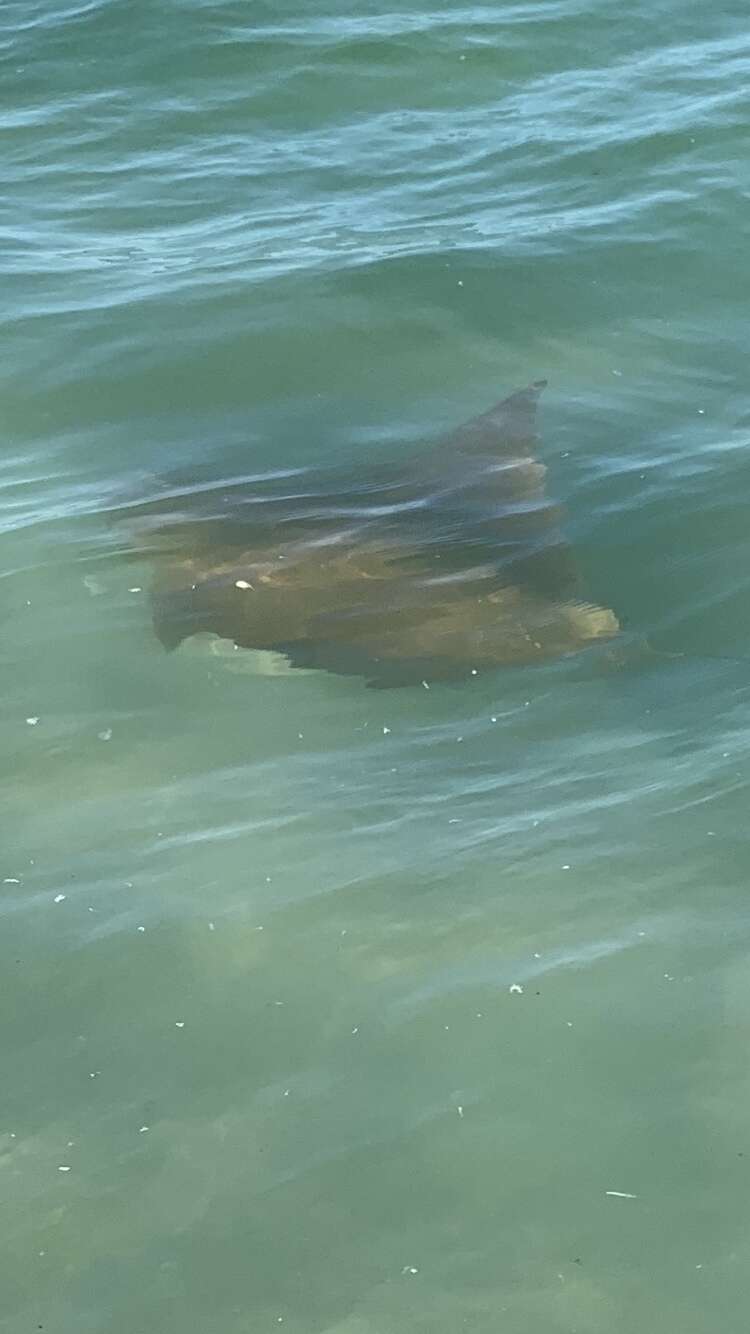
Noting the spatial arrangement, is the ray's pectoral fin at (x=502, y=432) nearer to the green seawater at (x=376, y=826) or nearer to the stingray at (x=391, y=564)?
the stingray at (x=391, y=564)

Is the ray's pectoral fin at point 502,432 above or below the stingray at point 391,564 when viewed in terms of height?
above

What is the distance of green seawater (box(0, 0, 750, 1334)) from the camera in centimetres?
390

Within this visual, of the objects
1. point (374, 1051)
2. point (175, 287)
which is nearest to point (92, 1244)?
point (374, 1051)

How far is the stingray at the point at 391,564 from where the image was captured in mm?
6113

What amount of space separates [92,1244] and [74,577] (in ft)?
11.3

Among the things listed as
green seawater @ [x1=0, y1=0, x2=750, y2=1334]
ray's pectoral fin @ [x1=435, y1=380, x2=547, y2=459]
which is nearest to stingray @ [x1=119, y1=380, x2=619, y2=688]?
ray's pectoral fin @ [x1=435, y1=380, x2=547, y2=459]

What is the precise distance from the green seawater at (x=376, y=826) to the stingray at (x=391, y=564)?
149 mm

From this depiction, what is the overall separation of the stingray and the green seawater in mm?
149

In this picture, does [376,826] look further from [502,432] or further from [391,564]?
[502,432]

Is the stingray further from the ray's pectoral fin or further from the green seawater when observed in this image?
the green seawater

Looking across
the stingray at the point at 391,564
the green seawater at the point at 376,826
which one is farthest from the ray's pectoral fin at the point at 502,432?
the green seawater at the point at 376,826

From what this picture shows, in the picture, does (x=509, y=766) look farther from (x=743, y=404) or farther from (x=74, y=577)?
(x=743, y=404)

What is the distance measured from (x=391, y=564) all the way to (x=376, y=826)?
168 cm

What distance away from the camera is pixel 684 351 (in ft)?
27.9
